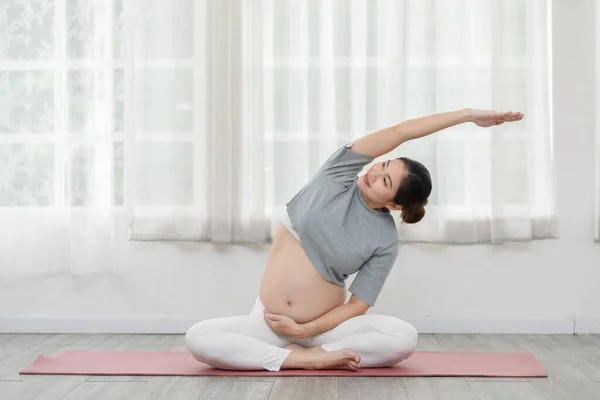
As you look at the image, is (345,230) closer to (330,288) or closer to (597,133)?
(330,288)

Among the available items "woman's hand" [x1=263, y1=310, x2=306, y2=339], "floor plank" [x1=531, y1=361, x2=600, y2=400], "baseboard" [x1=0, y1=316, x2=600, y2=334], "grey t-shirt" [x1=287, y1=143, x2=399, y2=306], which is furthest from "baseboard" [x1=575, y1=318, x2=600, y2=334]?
"woman's hand" [x1=263, y1=310, x2=306, y2=339]

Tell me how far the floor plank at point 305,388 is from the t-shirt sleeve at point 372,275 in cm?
31

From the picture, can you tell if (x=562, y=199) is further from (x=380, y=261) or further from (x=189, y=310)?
(x=189, y=310)

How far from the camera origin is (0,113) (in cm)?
415

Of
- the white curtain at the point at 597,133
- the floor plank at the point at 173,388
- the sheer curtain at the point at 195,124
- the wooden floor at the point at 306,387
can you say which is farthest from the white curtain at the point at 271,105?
the floor plank at the point at 173,388

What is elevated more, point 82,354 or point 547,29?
point 547,29

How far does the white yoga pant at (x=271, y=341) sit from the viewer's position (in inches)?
117

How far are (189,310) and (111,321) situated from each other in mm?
374

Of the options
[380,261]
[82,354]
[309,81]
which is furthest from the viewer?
[309,81]

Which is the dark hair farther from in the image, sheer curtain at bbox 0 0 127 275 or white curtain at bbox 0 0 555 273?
sheer curtain at bbox 0 0 127 275

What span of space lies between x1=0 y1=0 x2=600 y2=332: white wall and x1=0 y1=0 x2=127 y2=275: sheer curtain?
0.85 feet

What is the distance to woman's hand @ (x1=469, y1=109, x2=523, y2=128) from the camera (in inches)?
106

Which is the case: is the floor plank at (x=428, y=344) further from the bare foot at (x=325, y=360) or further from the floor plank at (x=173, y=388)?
the floor plank at (x=173, y=388)

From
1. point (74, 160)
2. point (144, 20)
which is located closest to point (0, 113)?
point (74, 160)
